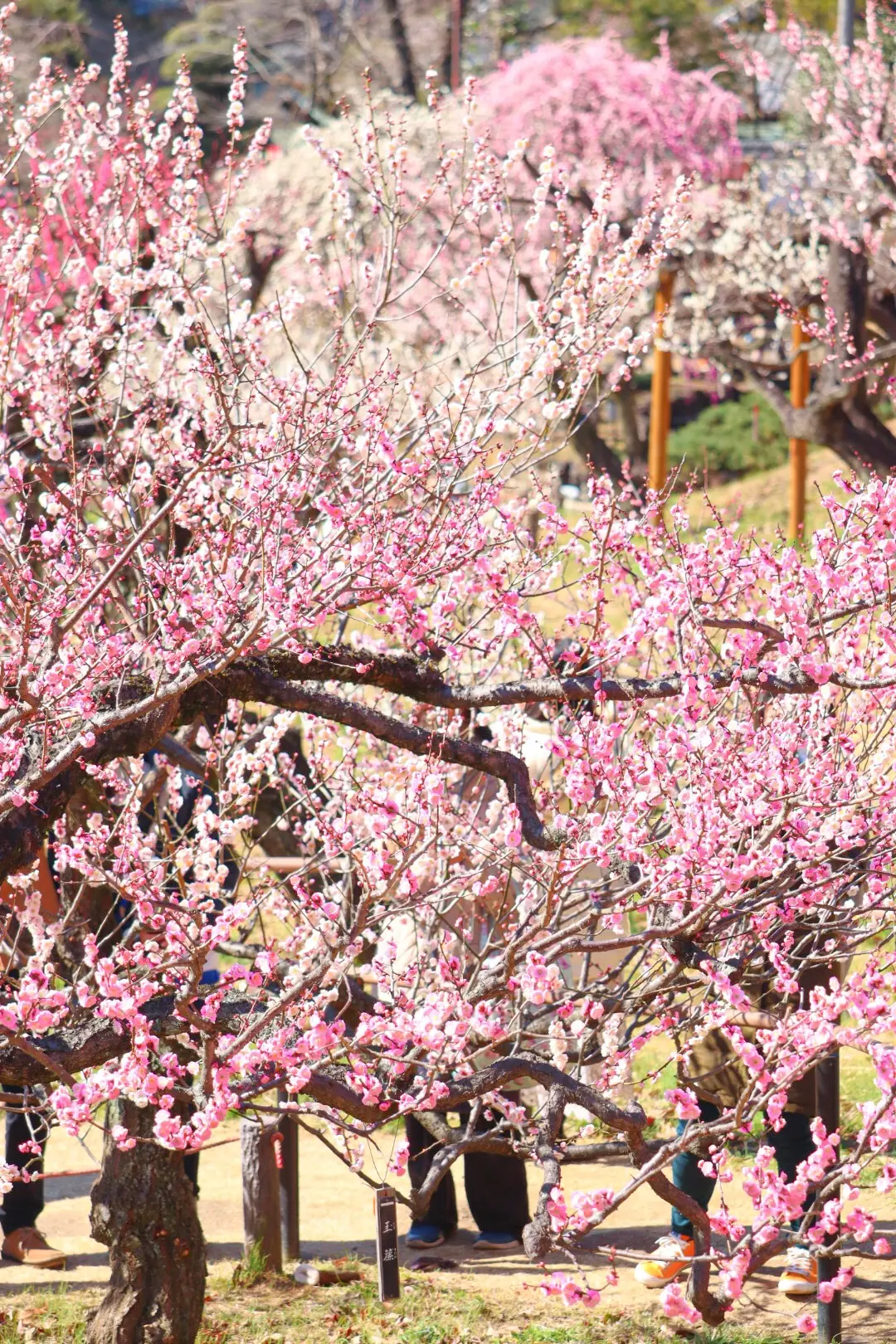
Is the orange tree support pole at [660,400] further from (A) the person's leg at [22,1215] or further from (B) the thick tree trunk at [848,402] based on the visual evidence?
(A) the person's leg at [22,1215]

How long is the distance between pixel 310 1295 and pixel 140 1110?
4.16 feet

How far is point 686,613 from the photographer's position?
155 inches

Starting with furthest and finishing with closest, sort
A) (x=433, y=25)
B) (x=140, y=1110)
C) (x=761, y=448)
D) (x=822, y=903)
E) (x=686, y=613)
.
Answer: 1. (x=433, y=25)
2. (x=761, y=448)
3. (x=140, y=1110)
4. (x=822, y=903)
5. (x=686, y=613)

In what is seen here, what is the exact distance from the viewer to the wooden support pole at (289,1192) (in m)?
5.49

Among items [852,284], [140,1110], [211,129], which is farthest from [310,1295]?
[211,129]

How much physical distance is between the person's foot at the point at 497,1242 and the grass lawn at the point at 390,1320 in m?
0.31

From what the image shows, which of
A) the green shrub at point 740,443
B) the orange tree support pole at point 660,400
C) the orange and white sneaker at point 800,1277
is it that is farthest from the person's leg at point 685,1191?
the green shrub at point 740,443

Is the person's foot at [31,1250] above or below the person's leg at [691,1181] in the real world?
below

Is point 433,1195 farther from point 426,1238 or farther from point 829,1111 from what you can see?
point 829,1111

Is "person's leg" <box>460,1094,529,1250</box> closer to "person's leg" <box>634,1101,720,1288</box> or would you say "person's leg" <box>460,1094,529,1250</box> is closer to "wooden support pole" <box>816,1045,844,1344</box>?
"person's leg" <box>634,1101,720,1288</box>

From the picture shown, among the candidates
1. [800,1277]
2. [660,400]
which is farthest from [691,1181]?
[660,400]

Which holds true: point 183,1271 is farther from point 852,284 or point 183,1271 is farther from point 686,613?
point 852,284

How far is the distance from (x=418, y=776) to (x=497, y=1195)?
6.45 feet

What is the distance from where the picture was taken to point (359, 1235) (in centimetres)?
598
